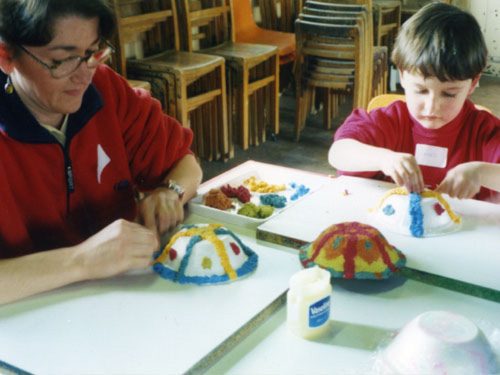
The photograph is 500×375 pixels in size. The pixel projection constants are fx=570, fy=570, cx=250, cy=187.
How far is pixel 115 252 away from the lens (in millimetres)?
1033

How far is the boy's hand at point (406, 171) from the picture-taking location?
4.12 ft

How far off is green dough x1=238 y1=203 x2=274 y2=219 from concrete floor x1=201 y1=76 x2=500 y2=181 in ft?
6.98

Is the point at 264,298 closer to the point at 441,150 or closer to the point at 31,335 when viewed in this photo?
the point at 31,335

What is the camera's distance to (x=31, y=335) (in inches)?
34.9

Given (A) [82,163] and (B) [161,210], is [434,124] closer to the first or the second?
(B) [161,210]

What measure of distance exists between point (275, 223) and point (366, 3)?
3117 millimetres

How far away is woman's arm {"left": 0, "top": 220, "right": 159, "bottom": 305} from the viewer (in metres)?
0.98

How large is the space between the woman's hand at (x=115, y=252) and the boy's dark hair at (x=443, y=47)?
85cm

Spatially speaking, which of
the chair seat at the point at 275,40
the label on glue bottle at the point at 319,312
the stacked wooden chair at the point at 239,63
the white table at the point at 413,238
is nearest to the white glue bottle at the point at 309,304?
the label on glue bottle at the point at 319,312

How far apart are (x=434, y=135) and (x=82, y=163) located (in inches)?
38.5

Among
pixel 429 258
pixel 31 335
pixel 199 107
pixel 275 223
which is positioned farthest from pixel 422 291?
pixel 199 107

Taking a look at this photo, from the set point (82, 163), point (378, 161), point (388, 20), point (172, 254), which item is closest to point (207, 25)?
point (388, 20)

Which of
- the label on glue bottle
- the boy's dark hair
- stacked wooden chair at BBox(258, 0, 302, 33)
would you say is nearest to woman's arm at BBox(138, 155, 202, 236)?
the label on glue bottle

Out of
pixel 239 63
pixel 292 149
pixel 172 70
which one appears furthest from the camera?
pixel 292 149
